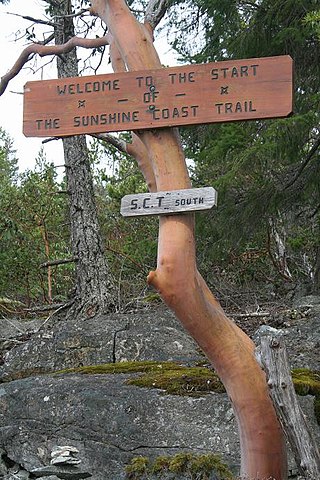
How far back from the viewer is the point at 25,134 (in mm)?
5004

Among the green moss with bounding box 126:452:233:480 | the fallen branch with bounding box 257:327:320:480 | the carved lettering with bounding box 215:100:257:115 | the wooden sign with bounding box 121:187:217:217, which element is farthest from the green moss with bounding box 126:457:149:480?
the carved lettering with bounding box 215:100:257:115

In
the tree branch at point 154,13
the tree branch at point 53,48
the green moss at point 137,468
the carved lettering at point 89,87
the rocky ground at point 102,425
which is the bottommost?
the green moss at point 137,468

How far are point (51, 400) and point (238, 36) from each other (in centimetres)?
585

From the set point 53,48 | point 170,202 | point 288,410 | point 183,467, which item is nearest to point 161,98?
point 170,202

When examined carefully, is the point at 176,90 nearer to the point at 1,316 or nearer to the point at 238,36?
the point at 238,36

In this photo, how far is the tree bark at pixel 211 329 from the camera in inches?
181

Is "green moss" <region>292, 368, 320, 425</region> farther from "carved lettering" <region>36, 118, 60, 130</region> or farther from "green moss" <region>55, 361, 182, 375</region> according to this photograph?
"carved lettering" <region>36, 118, 60, 130</region>

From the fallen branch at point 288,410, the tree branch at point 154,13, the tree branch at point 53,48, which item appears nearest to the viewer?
the fallen branch at point 288,410

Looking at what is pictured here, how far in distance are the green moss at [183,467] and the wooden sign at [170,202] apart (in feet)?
5.49

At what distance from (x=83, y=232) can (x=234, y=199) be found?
2077 millimetres

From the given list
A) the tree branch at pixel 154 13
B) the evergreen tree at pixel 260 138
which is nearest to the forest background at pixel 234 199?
the evergreen tree at pixel 260 138

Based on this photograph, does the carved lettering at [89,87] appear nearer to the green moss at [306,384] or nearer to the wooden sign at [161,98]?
the wooden sign at [161,98]

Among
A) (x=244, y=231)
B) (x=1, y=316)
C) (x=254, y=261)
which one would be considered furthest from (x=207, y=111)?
(x=254, y=261)

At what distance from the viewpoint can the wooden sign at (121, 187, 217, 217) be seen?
181 inches
